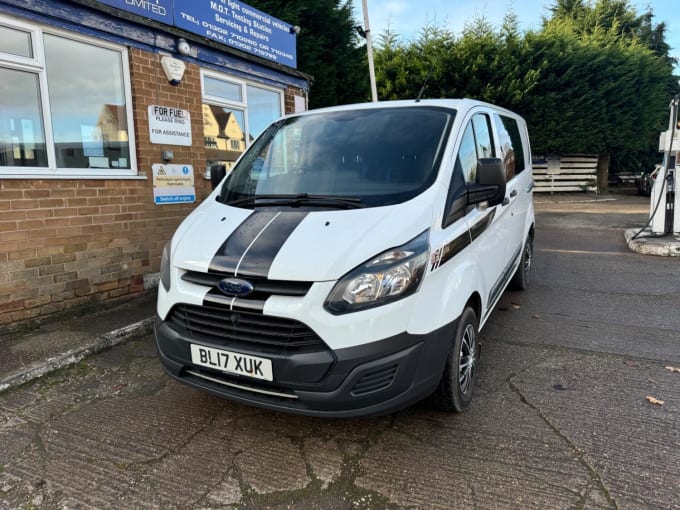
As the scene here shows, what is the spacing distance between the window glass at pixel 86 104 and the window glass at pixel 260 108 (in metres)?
2.12

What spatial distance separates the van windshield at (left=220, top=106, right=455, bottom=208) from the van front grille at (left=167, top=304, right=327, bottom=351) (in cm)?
83

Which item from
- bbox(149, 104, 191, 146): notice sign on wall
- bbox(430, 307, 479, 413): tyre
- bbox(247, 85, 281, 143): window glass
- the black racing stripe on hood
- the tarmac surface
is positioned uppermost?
bbox(247, 85, 281, 143): window glass

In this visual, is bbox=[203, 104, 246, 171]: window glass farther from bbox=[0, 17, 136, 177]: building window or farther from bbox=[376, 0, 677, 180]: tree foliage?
bbox=[376, 0, 677, 180]: tree foliage

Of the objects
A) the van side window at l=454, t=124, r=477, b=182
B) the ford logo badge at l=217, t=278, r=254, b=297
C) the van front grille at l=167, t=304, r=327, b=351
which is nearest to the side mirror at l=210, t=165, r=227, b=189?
the van front grille at l=167, t=304, r=327, b=351

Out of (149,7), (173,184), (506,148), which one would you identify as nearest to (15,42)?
(149,7)

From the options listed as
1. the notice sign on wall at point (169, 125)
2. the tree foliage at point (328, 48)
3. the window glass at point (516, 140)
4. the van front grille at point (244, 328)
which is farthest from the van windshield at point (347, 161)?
the tree foliage at point (328, 48)

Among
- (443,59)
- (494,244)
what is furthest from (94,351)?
(443,59)

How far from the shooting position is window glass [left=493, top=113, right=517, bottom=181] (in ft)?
13.9

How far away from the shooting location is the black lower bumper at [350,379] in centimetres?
233

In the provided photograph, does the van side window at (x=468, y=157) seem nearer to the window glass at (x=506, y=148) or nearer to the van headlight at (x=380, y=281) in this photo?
the window glass at (x=506, y=148)

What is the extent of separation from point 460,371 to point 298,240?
1.29 m

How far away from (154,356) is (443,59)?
15318 mm

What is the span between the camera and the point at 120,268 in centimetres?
552

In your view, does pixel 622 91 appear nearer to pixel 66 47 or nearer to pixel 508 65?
pixel 508 65
